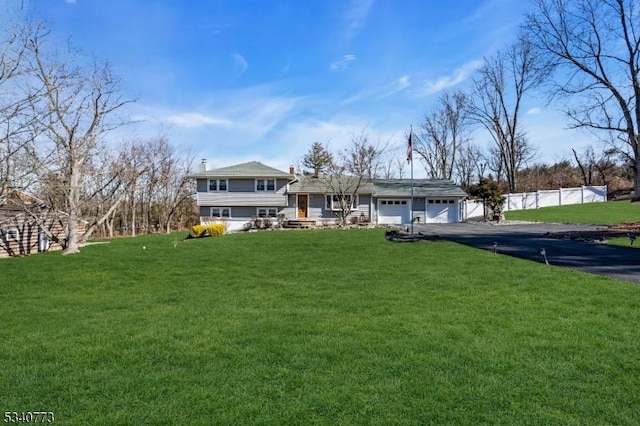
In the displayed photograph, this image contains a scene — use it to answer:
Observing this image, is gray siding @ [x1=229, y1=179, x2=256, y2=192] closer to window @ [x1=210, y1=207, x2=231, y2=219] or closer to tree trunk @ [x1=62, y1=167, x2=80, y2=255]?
window @ [x1=210, y1=207, x2=231, y2=219]

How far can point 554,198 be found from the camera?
3688 cm

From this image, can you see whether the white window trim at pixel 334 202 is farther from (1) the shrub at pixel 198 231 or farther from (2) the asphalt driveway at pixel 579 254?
(2) the asphalt driveway at pixel 579 254

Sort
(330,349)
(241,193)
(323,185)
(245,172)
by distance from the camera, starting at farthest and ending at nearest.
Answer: (323,185), (245,172), (241,193), (330,349)

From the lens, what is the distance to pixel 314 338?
Result: 4.75 meters

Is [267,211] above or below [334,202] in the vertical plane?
below

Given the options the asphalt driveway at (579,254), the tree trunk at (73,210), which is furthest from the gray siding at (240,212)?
the asphalt driveway at (579,254)

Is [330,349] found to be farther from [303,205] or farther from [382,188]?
[382,188]

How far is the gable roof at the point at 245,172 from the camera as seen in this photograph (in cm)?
2916

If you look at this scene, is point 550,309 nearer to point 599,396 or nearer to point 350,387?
point 599,396

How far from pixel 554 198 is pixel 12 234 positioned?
39022 millimetres

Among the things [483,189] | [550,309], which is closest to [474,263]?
[550,309]

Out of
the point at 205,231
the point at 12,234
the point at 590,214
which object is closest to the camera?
the point at 12,234

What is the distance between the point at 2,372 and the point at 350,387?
3.27 m

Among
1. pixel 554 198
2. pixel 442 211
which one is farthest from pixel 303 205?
pixel 554 198
